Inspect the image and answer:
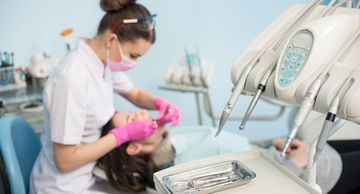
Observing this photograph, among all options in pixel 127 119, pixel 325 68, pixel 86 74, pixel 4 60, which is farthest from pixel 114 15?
pixel 325 68

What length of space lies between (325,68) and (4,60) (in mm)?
1622

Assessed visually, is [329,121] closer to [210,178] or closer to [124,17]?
[210,178]

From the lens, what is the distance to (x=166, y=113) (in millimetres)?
1565

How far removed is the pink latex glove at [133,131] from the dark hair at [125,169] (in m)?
0.10

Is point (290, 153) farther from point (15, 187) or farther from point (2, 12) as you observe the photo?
point (2, 12)

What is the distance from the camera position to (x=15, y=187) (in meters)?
1.09

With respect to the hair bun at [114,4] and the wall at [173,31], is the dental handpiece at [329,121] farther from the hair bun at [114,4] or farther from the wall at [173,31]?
the wall at [173,31]

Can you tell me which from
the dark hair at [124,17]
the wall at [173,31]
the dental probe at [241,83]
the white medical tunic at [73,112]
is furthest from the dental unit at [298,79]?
the wall at [173,31]

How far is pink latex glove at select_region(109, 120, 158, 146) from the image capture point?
4.16 feet

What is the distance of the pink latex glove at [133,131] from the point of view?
49.9 inches

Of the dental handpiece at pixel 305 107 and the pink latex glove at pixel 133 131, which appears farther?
the pink latex glove at pixel 133 131

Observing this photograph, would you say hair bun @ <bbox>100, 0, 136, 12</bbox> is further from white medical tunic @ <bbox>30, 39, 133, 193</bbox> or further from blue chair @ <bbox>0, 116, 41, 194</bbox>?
blue chair @ <bbox>0, 116, 41, 194</bbox>

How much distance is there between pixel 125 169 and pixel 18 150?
1.31 feet

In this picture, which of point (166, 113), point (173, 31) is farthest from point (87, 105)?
point (173, 31)
